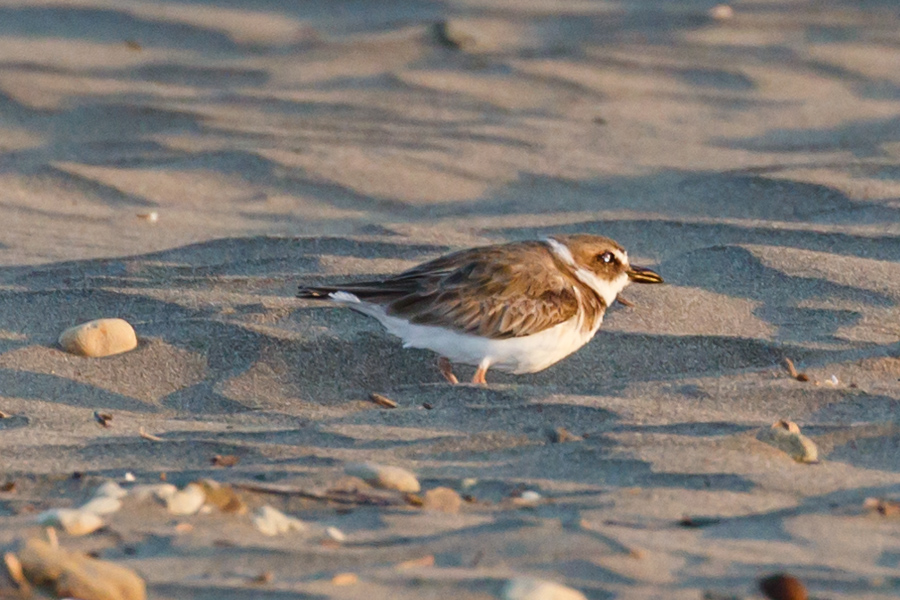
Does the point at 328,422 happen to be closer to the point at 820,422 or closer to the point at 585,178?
the point at 820,422

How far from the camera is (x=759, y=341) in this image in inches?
196

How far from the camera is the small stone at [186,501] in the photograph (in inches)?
123

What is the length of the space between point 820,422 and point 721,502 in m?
0.80

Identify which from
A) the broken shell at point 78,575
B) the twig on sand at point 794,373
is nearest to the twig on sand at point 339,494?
the broken shell at point 78,575

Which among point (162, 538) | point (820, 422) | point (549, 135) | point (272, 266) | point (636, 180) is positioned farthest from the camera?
point (549, 135)

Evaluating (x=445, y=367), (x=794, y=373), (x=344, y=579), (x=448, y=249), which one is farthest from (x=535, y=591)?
(x=448, y=249)

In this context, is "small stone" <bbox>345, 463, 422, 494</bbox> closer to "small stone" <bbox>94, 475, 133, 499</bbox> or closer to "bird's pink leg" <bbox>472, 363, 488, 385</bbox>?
"small stone" <bbox>94, 475, 133, 499</bbox>

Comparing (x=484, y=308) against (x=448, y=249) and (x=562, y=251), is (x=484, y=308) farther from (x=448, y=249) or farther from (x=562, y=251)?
(x=448, y=249)

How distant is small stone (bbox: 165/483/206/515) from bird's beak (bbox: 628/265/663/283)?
2.45 m

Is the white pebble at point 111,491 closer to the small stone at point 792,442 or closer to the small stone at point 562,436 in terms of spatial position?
the small stone at point 562,436

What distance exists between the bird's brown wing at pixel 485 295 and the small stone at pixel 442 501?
148 centimetres

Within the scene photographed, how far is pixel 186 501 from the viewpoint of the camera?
3.14 m

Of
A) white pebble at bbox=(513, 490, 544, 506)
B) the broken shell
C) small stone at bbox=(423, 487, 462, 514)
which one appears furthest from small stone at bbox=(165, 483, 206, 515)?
white pebble at bbox=(513, 490, 544, 506)

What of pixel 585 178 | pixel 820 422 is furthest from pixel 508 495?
pixel 585 178
